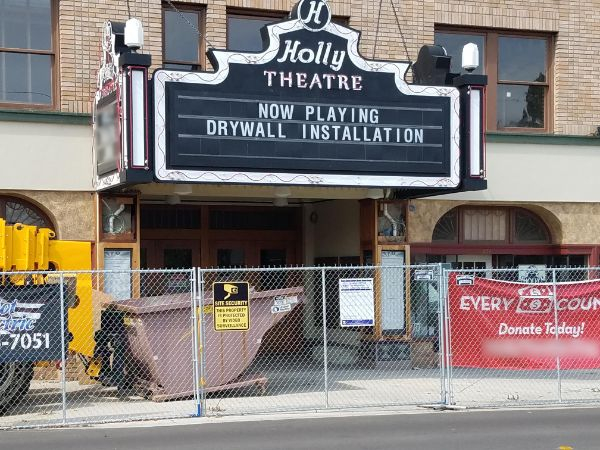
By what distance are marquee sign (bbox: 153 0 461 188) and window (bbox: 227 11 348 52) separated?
2592 millimetres

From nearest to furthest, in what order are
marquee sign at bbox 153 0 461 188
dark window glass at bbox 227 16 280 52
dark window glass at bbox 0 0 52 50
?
marquee sign at bbox 153 0 461 188, dark window glass at bbox 0 0 52 50, dark window glass at bbox 227 16 280 52

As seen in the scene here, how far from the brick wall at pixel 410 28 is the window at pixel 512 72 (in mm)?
259

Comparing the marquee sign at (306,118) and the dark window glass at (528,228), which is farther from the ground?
the marquee sign at (306,118)

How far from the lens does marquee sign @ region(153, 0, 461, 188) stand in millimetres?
15273

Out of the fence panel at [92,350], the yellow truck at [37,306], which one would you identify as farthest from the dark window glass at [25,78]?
the fence panel at [92,350]

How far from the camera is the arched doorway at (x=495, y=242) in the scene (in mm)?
19453

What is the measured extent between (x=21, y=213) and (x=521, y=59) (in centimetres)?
1019

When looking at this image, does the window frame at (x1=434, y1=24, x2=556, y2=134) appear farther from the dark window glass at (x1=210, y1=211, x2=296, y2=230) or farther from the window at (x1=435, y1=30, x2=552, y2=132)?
the dark window glass at (x1=210, y1=211, x2=296, y2=230)

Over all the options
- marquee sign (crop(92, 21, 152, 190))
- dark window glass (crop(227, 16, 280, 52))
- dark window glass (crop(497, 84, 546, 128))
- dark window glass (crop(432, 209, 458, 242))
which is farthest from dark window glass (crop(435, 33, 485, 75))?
marquee sign (crop(92, 21, 152, 190))

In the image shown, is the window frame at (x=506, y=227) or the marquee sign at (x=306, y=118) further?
the window frame at (x=506, y=227)

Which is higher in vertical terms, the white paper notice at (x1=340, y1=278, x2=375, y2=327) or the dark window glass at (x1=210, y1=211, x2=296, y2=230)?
the dark window glass at (x1=210, y1=211, x2=296, y2=230)

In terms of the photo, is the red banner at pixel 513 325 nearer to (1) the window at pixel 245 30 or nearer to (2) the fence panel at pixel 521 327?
(2) the fence panel at pixel 521 327

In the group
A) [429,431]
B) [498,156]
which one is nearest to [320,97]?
[498,156]

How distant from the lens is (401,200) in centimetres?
1827
